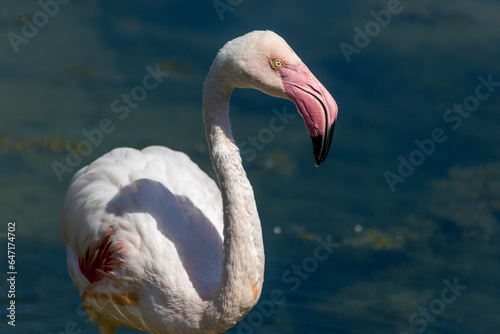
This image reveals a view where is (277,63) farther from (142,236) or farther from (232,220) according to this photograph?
(142,236)

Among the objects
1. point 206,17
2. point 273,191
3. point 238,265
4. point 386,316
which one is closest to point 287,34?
point 206,17

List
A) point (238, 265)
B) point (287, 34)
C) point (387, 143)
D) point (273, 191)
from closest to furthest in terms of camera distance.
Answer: point (238, 265) < point (273, 191) < point (387, 143) < point (287, 34)

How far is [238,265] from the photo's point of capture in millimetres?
4289

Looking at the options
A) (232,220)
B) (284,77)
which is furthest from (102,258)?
(284,77)

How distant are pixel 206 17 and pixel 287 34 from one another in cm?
105

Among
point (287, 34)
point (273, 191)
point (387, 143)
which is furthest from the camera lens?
point (287, 34)

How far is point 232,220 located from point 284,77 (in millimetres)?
898

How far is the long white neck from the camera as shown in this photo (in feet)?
14.1

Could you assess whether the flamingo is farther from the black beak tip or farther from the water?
the water

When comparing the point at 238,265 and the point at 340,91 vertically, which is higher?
the point at 238,265

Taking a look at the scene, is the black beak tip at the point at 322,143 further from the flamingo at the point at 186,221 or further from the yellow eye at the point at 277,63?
the yellow eye at the point at 277,63

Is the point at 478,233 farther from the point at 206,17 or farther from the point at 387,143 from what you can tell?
the point at 206,17

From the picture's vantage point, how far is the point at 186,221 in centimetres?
487

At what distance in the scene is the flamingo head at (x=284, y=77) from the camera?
395cm
